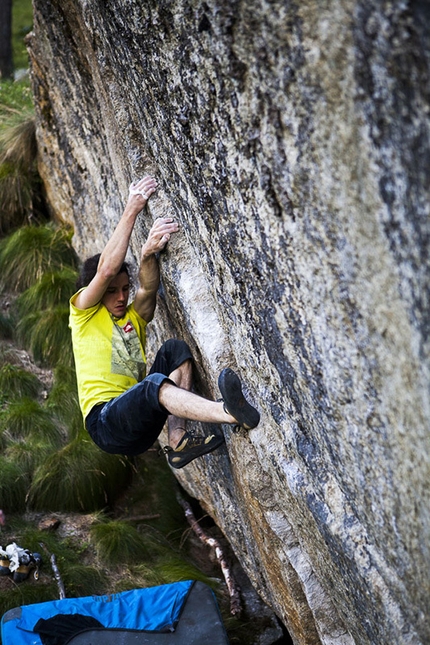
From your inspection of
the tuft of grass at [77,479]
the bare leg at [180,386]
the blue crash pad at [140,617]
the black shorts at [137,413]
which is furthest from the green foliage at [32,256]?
the blue crash pad at [140,617]

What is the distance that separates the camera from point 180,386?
5156mm

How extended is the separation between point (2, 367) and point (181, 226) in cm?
394

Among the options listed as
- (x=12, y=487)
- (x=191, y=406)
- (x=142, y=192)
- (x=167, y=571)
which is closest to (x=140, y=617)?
(x=167, y=571)

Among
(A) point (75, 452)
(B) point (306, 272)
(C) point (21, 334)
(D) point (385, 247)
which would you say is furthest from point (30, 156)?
(D) point (385, 247)

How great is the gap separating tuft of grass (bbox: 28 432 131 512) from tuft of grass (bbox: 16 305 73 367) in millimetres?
1357

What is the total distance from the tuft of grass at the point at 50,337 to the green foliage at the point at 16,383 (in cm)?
40

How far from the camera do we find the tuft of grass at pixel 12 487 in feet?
22.1

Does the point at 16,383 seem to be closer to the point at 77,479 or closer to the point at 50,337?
the point at 50,337

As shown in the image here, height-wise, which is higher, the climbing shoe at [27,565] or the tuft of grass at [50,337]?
the tuft of grass at [50,337]

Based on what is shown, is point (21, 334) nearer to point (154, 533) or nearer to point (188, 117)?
point (154, 533)

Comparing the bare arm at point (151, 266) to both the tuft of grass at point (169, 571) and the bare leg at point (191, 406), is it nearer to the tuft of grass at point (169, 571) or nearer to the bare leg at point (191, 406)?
the bare leg at point (191, 406)

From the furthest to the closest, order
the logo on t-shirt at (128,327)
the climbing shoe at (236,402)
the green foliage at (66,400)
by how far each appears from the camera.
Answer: the green foliage at (66,400) < the logo on t-shirt at (128,327) < the climbing shoe at (236,402)

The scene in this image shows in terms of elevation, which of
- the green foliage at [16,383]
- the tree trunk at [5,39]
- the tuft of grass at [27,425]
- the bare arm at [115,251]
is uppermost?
the tree trunk at [5,39]

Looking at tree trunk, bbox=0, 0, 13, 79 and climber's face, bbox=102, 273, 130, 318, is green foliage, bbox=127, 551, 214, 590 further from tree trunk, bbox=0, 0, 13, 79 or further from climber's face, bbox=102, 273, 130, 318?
tree trunk, bbox=0, 0, 13, 79
